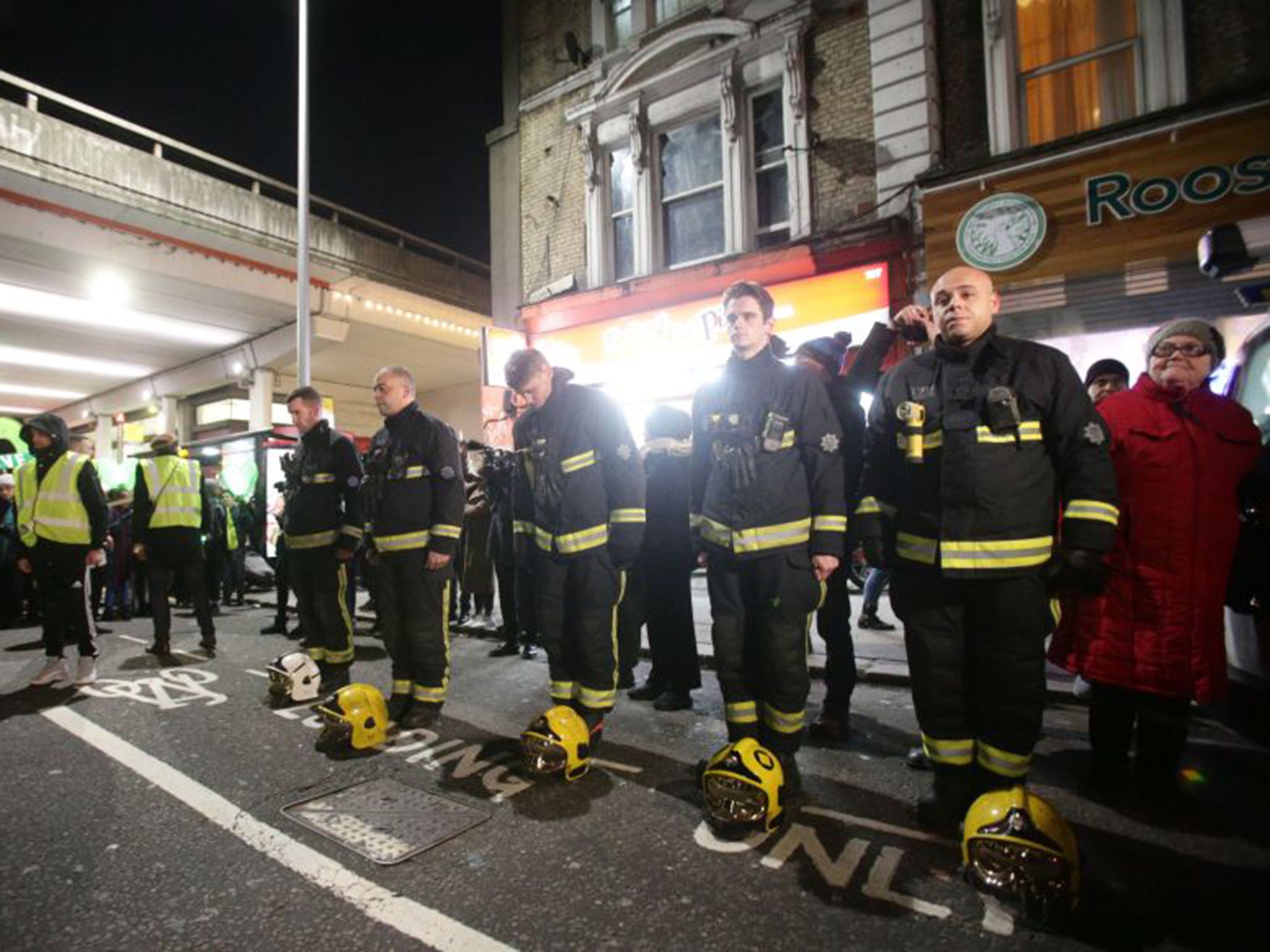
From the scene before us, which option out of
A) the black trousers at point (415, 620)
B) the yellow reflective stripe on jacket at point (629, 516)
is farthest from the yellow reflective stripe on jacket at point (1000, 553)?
the black trousers at point (415, 620)

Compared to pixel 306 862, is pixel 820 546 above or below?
above

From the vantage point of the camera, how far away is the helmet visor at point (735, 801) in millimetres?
2697

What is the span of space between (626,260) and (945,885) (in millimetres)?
11073

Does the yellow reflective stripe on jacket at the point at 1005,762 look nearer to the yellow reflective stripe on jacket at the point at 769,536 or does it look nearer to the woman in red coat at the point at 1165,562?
the woman in red coat at the point at 1165,562

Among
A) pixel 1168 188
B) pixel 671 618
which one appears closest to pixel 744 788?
pixel 671 618

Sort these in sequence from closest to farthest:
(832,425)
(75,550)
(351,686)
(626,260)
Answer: (832,425) → (351,686) → (75,550) → (626,260)

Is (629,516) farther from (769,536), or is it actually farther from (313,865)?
(313,865)

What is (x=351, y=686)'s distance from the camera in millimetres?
4000

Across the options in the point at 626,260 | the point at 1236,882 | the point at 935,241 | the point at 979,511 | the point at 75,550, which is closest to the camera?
the point at 1236,882

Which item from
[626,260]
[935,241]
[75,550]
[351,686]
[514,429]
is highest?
[626,260]

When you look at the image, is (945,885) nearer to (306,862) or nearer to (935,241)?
(306,862)

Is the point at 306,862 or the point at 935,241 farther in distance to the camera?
the point at 935,241

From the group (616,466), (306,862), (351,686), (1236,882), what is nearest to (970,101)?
(616,466)

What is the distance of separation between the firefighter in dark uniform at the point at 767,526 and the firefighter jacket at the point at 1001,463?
1.29 ft
